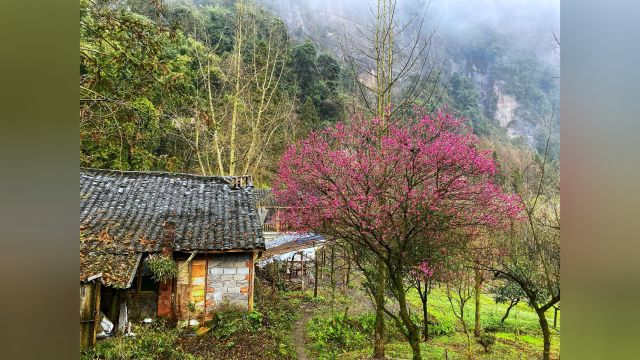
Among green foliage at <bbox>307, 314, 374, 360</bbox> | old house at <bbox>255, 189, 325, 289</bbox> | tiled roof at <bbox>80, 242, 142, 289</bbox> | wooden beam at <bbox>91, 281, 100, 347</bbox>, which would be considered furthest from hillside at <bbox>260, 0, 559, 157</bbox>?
wooden beam at <bbox>91, 281, 100, 347</bbox>

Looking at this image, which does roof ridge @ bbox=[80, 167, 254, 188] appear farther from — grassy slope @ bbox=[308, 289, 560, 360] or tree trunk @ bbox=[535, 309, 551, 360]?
tree trunk @ bbox=[535, 309, 551, 360]

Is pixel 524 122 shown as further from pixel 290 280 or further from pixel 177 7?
pixel 177 7

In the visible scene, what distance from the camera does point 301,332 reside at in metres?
2.09

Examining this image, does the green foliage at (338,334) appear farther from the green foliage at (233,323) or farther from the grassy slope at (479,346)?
the green foliage at (233,323)

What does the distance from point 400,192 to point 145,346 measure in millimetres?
1568

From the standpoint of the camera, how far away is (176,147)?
2.06 meters

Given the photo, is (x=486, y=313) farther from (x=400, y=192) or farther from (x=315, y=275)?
(x=315, y=275)

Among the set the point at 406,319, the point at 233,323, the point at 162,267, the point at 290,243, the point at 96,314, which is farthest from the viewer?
the point at 290,243

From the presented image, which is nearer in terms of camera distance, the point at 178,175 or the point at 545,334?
the point at 545,334

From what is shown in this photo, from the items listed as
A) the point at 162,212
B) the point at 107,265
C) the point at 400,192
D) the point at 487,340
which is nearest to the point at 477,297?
the point at 487,340

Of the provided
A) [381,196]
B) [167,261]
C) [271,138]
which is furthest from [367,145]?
[167,261]

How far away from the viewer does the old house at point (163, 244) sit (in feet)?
5.80

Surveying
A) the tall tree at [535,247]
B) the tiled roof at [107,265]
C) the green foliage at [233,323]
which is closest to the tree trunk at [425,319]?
the tall tree at [535,247]

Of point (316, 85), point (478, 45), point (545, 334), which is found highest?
point (478, 45)
